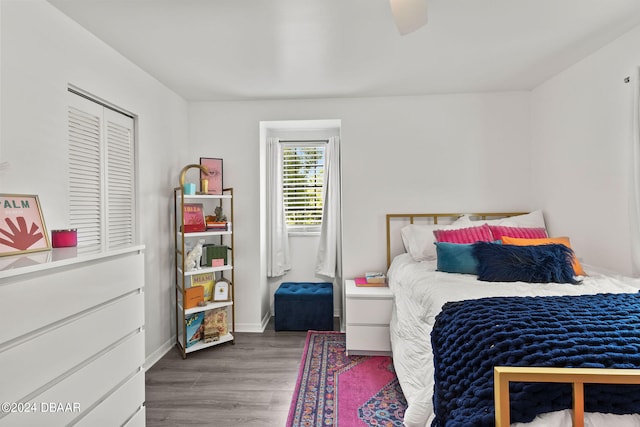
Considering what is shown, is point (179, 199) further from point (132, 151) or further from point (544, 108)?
point (544, 108)

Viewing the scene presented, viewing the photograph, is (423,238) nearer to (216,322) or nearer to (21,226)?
(216,322)

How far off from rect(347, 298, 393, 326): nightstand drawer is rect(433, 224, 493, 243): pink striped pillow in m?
0.73

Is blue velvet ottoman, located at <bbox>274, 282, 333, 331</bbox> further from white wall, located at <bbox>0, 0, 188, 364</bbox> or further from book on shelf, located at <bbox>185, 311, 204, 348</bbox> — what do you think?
white wall, located at <bbox>0, 0, 188, 364</bbox>

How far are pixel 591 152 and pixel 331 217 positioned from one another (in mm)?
2425

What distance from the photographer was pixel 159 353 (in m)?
2.83

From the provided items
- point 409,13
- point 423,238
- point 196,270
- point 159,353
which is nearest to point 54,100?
point 196,270

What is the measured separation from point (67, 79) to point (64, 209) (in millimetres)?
781

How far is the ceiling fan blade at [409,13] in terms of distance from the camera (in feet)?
4.80

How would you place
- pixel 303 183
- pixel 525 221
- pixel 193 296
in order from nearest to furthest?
pixel 193 296 → pixel 525 221 → pixel 303 183

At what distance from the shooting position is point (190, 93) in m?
3.23

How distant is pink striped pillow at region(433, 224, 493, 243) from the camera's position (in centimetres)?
276

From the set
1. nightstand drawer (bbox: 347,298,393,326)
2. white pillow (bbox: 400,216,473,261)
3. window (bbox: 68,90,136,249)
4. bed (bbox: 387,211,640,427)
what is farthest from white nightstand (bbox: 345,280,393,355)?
window (bbox: 68,90,136,249)

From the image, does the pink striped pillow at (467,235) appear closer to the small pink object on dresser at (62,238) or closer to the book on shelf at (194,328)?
the book on shelf at (194,328)

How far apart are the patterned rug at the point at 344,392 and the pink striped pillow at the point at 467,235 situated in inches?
45.8
